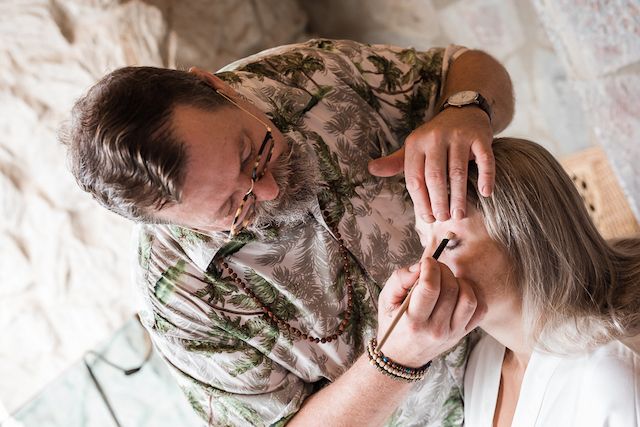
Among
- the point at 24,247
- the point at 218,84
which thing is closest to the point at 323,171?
the point at 218,84

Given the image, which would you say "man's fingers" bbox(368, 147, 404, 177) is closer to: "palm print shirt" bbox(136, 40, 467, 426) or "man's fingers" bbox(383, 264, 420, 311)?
"palm print shirt" bbox(136, 40, 467, 426)

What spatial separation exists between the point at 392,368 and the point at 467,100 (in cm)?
61

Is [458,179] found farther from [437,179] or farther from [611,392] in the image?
[611,392]

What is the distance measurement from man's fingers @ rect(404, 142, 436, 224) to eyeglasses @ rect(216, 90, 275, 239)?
289mm

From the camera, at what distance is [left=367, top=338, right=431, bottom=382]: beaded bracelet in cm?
134

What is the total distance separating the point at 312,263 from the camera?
1576 millimetres

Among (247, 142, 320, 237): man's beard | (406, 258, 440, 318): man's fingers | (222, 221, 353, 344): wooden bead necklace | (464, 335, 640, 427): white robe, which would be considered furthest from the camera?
(222, 221, 353, 344): wooden bead necklace

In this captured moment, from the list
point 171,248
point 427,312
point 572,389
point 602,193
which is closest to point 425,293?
point 427,312

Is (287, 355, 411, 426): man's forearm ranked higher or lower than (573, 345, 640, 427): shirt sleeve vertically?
lower

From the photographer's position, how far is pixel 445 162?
1347mm

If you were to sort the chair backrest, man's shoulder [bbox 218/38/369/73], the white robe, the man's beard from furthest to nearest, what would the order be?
the chair backrest → man's shoulder [bbox 218/38/369/73] → the man's beard → the white robe

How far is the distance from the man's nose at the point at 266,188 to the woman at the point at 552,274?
1.18 feet

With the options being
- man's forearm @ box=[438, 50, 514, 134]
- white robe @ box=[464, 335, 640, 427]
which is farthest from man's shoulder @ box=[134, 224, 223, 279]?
white robe @ box=[464, 335, 640, 427]

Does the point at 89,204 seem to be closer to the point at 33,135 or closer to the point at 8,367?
the point at 33,135
